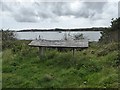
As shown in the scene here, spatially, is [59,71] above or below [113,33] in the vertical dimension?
below

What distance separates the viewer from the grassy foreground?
30.9ft

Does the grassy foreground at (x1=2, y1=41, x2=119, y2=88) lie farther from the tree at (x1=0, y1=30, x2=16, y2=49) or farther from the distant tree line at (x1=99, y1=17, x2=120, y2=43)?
the tree at (x1=0, y1=30, x2=16, y2=49)

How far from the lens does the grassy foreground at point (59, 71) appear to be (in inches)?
371

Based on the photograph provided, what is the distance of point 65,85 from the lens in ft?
30.9

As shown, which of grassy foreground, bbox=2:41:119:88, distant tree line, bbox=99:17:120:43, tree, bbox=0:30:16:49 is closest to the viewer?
grassy foreground, bbox=2:41:119:88

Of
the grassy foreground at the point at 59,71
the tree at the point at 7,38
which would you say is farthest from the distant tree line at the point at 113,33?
the tree at the point at 7,38

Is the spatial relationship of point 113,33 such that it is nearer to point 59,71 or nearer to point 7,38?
point 7,38

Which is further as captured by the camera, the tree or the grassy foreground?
the tree

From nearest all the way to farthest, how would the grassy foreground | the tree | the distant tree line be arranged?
the grassy foreground, the distant tree line, the tree

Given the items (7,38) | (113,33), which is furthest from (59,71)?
(7,38)

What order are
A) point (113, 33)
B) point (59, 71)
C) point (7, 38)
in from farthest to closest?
point (7, 38) → point (113, 33) → point (59, 71)

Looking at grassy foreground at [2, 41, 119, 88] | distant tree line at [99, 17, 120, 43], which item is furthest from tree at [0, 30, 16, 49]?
distant tree line at [99, 17, 120, 43]

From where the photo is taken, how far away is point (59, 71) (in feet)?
37.6

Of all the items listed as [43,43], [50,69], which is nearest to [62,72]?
[50,69]
